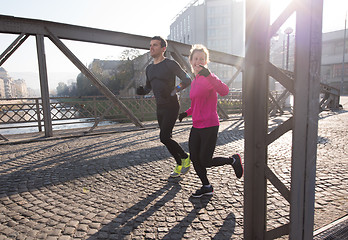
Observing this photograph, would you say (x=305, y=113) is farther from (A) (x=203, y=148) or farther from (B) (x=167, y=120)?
(B) (x=167, y=120)

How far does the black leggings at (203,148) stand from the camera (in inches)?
97.5

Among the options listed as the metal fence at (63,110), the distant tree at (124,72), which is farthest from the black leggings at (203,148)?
the distant tree at (124,72)

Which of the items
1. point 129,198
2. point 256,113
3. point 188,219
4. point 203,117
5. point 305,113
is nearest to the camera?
point 305,113

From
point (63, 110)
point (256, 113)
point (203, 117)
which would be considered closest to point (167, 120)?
point (203, 117)

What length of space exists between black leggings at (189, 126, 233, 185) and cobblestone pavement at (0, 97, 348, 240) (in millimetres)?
381

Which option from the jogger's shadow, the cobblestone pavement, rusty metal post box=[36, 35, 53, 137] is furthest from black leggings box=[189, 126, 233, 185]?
rusty metal post box=[36, 35, 53, 137]

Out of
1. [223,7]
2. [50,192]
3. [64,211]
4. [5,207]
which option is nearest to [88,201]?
[64,211]

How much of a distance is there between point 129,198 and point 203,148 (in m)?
1.04

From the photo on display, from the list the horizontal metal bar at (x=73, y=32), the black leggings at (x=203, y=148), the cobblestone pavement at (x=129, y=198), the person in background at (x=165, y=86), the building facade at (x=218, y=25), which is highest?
the building facade at (x=218, y=25)

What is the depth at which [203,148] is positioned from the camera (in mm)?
2490

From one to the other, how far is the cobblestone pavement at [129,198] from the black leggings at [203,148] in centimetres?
38

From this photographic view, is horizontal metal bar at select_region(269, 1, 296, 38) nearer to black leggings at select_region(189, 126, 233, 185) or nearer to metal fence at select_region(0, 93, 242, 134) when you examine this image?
black leggings at select_region(189, 126, 233, 185)

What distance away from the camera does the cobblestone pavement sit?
6.56 feet

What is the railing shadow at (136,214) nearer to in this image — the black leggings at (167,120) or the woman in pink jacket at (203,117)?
the woman in pink jacket at (203,117)
